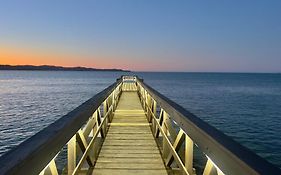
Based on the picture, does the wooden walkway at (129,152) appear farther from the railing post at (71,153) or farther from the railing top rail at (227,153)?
the railing top rail at (227,153)

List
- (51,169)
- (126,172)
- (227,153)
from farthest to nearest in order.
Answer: (126,172) < (51,169) < (227,153)

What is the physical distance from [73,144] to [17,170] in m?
1.73

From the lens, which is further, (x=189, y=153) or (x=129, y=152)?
(x=129, y=152)

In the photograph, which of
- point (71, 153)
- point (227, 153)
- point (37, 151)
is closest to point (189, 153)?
point (71, 153)

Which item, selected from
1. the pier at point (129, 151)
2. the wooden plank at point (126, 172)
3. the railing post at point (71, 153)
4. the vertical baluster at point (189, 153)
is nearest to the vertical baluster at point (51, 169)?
the pier at point (129, 151)

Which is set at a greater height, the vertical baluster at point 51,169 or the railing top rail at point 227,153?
the railing top rail at point 227,153

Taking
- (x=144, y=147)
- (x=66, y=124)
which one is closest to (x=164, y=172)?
(x=144, y=147)

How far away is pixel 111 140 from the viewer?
6.70 meters

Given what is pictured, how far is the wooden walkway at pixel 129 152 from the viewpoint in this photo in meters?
4.65

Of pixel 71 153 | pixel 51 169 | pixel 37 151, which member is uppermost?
pixel 37 151

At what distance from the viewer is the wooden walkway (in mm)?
4645

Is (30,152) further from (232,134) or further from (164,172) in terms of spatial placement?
(232,134)

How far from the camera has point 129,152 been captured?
564 centimetres

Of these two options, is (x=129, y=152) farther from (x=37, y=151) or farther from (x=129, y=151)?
(x=37, y=151)
